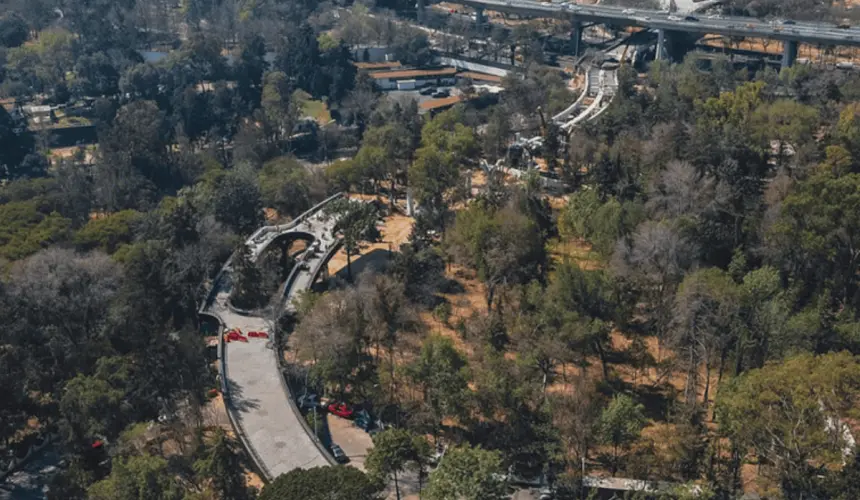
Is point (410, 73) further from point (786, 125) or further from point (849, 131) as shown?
point (849, 131)

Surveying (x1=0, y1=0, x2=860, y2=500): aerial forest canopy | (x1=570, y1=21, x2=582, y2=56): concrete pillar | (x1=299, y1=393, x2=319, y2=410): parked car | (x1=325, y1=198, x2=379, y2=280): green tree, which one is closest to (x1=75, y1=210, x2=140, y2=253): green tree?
(x1=0, y1=0, x2=860, y2=500): aerial forest canopy

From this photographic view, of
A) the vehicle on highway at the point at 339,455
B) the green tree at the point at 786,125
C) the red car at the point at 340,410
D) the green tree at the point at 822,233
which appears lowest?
the vehicle on highway at the point at 339,455

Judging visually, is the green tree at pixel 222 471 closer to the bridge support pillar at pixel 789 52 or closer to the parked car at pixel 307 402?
the parked car at pixel 307 402

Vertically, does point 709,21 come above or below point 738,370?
above

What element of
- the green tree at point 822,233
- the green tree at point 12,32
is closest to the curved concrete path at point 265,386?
the green tree at point 822,233

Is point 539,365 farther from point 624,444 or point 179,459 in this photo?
point 179,459

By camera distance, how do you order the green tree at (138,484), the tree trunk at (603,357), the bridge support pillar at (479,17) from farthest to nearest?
the bridge support pillar at (479,17), the tree trunk at (603,357), the green tree at (138,484)

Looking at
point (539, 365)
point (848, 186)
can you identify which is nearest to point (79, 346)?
point (539, 365)
